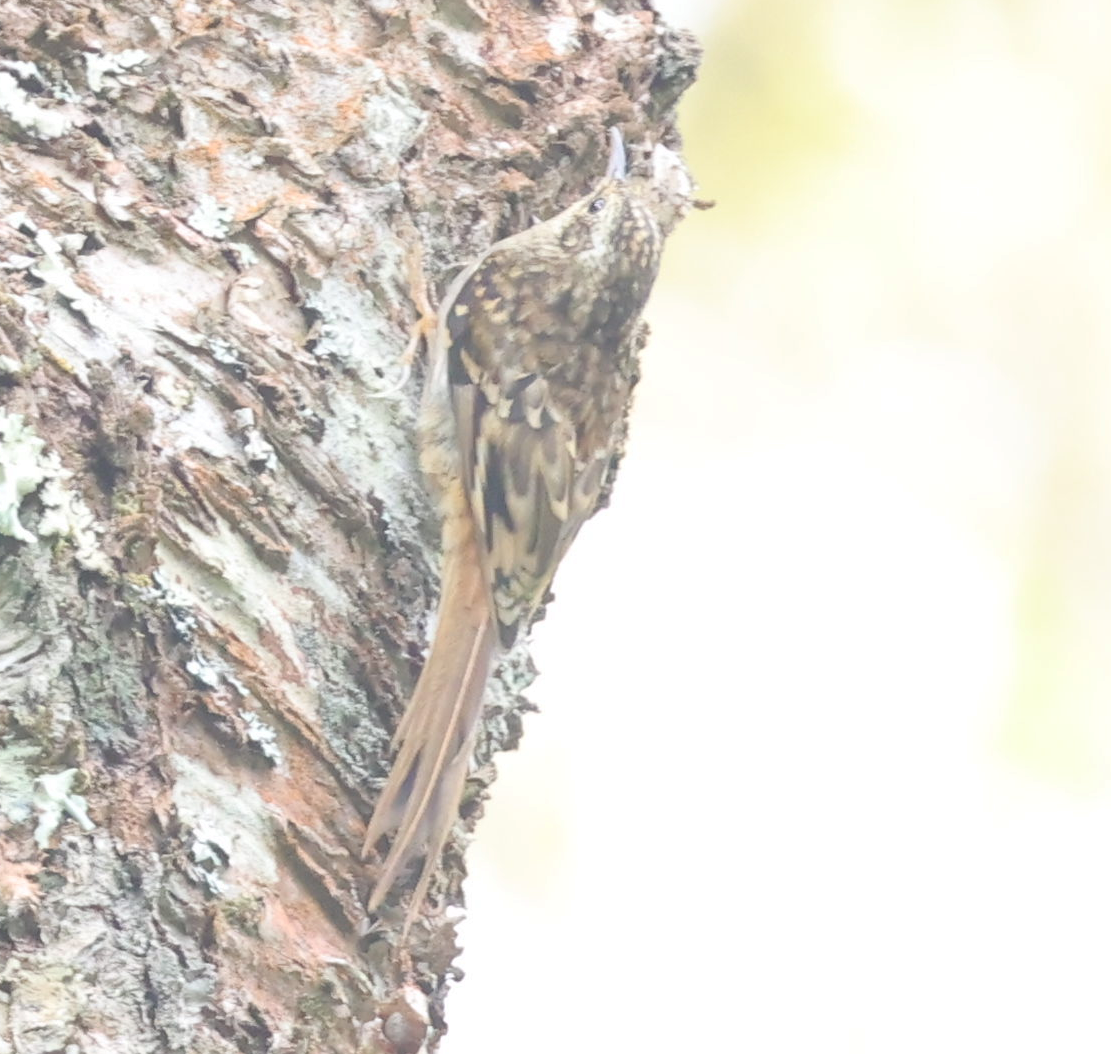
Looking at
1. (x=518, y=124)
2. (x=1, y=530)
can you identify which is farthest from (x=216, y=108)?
(x=1, y=530)

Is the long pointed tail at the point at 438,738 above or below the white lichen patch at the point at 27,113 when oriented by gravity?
below

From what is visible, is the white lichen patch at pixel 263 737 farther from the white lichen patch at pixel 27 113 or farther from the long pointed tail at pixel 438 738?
the white lichen patch at pixel 27 113

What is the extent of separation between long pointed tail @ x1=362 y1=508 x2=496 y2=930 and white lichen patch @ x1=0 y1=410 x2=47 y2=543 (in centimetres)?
47

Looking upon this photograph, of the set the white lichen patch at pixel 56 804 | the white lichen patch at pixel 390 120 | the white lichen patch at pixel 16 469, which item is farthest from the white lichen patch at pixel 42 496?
the white lichen patch at pixel 390 120

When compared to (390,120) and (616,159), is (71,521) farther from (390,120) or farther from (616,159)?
(616,159)

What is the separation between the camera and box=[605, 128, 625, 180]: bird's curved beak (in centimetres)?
244

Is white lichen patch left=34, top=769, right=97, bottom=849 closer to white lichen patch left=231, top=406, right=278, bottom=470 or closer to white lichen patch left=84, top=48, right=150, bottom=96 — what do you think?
white lichen patch left=231, top=406, right=278, bottom=470

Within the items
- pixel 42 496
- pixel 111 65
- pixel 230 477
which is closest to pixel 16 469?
pixel 42 496

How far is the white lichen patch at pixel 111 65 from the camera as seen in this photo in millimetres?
1937

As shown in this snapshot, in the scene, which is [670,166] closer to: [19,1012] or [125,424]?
[125,424]

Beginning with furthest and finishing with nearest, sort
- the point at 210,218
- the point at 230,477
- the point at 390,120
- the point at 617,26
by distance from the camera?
the point at 617,26, the point at 390,120, the point at 210,218, the point at 230,477

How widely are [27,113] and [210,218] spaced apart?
219 millimetres

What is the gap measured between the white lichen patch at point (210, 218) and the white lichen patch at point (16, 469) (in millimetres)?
469

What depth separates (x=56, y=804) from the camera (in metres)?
1.40
